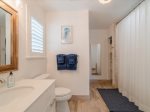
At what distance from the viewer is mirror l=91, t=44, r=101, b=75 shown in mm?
5828

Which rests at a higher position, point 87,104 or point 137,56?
point 137,56

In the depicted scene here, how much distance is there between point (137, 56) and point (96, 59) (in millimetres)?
3014

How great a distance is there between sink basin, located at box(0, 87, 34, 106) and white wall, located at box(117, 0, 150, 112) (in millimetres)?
2055

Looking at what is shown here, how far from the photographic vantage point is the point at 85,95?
337 centimetres

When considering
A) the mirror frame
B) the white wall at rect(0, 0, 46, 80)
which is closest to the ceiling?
the white wall at rect(0, 0, 46, 80)

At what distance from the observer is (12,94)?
1495 mm

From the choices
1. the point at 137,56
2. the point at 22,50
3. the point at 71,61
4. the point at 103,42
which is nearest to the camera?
the point at 22,50

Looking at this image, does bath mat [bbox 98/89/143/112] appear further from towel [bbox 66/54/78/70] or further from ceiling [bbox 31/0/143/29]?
ceiling [bbox 31/0/143/29]

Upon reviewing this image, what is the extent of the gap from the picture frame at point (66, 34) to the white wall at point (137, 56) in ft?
4.59

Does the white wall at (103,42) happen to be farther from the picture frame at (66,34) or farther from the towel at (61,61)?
the towel at (61,61)

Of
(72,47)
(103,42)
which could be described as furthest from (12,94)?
(103,42)

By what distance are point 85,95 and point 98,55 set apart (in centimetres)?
275

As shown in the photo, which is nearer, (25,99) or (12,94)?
(25,99)

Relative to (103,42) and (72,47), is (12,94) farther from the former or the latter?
(103,42)
